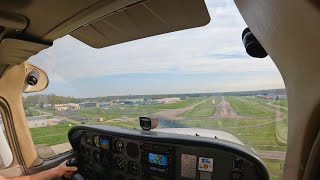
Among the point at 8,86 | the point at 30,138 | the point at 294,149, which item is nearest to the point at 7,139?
the point at 30,138

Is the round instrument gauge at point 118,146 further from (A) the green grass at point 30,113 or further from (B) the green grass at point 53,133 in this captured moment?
(A) the green grass at point 30,113

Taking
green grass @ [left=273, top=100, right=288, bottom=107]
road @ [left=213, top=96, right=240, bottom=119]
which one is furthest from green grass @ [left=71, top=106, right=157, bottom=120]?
green grass @ [left=273, top=100, right=288, bottom=107]

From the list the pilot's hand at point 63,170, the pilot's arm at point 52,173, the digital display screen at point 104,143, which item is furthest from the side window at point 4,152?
the digital display screen at point 104,143

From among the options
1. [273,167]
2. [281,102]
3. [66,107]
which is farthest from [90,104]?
[281,102]

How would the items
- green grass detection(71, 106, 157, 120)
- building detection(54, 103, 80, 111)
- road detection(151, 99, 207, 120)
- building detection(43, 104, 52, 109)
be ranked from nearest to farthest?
road detection(151, 99, 207, 120), green grass detection(71, 106, 157, 120), building detection(54, 103, 80, 111), building detection(43, 104, 52, 109)

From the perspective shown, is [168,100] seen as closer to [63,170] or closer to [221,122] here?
[221,122]

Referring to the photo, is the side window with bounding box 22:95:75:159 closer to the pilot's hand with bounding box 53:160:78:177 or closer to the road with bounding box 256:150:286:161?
the pilot's hand with bounding box 53:160:78:177
